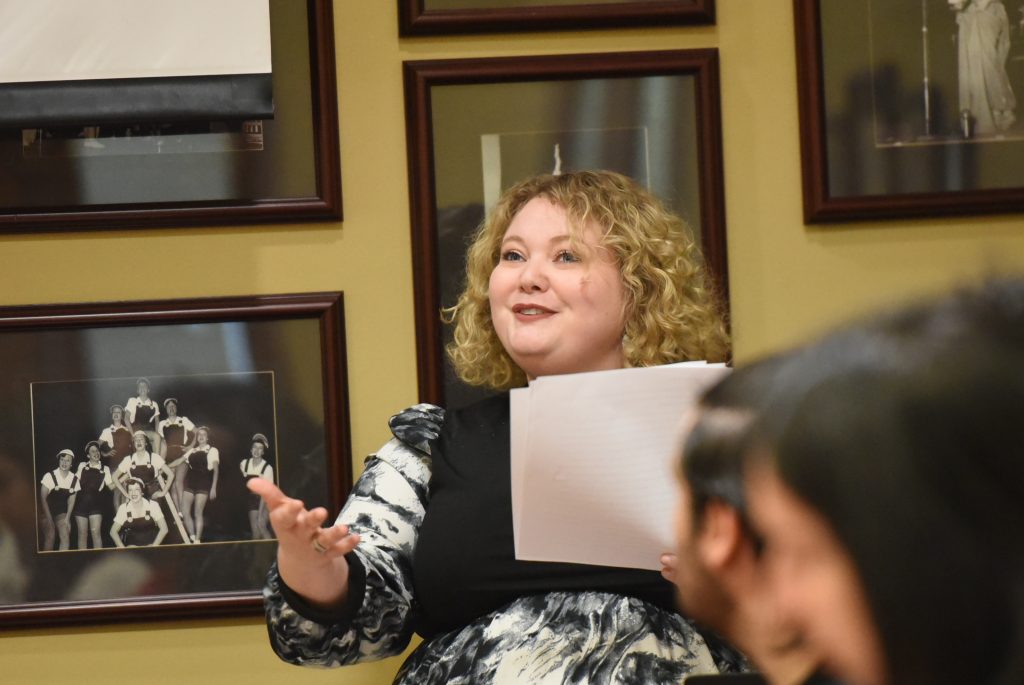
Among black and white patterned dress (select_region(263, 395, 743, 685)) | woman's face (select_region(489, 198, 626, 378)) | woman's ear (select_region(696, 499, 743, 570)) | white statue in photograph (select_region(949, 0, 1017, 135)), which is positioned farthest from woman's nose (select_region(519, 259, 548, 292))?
woman's ear (select_region(696, 499, 743, 570))

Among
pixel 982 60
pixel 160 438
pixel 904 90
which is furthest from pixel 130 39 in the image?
pixel 982 60

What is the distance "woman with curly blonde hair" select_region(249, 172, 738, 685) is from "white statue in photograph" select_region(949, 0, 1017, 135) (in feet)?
1.79

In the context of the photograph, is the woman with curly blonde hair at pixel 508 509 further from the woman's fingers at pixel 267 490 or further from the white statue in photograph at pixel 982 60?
the white statue in photograph at pixel 982 60

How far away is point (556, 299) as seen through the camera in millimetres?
1566

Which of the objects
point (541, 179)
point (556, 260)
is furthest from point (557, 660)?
point (541, 179)

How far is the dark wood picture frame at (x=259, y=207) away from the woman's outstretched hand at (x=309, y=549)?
652 millimetres

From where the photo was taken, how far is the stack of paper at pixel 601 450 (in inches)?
48.6

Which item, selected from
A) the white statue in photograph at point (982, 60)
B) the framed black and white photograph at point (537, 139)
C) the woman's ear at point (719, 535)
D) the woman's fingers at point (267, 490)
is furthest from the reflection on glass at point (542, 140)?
the woman's ear at point (719, 535)

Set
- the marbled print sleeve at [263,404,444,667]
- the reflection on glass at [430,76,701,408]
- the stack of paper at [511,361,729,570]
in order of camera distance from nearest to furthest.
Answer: the stack of paper at [511,361,729,570] → the marbled print sleeve at [263,404,444,667] → the reflection on glass at [430,76,701,408]

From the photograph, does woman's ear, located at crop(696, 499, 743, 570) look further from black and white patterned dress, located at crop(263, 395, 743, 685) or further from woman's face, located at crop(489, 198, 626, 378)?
woman's face, located at crop(489, 198, 626, 378)

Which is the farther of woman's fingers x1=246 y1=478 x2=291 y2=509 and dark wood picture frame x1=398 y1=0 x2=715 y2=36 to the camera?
dark wood picture frame x1=398 y1=0 x2=715 y2=36

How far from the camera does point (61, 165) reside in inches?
71.1

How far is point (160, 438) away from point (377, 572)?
1.77 ft

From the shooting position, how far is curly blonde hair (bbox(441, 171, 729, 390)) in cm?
161
